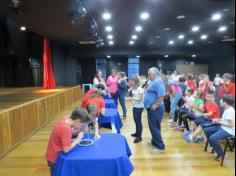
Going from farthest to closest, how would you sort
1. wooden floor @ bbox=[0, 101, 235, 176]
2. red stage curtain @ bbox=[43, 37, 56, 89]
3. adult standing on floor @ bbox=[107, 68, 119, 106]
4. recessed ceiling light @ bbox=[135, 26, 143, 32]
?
red stage curtain @ bbox=[43, 37, 56, 89] → recessed ceiling light @ bbox=[135, 26, 143, 32] → adult standing on floor @ bbox=[107, 68, 119, 106] → wooden floor @ bbox=[0, 101, 235, 176]

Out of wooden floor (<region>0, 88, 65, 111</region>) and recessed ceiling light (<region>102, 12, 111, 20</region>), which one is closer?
recessed ceiling light (<region>102, 12, 111, 20</region>)

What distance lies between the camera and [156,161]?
3.69 metres

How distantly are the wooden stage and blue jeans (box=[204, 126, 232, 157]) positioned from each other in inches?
6.3

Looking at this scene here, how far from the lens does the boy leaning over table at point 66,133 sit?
2182 mm

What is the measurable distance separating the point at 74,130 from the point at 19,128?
2.86 m

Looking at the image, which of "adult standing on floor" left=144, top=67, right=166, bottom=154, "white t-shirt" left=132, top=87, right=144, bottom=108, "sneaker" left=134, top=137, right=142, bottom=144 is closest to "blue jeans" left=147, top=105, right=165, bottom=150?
"adult standing on floor" left=144, top=67, right=166, bottom=154

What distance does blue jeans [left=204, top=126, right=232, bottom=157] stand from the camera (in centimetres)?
336

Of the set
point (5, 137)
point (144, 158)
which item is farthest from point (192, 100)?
point (5, 137)

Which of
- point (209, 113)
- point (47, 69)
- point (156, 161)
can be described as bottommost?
point (156, 161)

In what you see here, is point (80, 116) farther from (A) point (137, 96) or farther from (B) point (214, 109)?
(B) point (214, 109)

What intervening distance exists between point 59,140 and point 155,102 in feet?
6.51

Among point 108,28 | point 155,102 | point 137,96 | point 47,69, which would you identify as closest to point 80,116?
point 155,102

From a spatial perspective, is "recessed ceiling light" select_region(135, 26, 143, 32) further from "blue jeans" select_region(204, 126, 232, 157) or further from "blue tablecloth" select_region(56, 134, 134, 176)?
"blue tablecloth" select_region(56, 134, 134, 176)

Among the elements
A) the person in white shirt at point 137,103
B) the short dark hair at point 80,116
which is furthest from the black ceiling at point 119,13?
the short dark hair at point 80,116
